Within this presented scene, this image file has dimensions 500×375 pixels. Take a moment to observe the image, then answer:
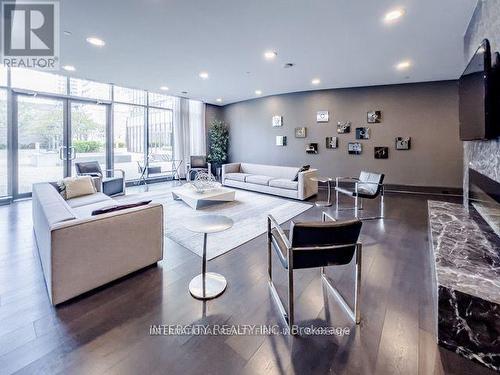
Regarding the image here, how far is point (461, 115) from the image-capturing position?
3.09 metres

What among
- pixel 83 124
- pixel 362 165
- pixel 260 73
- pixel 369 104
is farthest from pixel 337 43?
pixel 83 124

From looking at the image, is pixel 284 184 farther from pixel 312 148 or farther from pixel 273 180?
pixel 312 148

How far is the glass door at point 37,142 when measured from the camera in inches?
213

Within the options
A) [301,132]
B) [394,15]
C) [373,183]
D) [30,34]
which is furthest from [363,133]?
[30,34]

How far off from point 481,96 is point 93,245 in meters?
3.66

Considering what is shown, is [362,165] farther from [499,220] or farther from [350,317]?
[350,317]

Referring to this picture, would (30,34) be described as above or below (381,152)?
above

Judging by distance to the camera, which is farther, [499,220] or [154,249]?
[154,249]

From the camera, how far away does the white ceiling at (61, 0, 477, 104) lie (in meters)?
3.00

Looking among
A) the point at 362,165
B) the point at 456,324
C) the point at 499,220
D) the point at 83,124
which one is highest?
the point at 83,124

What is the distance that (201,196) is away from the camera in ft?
16.1

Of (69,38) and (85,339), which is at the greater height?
(69,38)

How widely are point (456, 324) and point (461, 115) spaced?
8.90 feet

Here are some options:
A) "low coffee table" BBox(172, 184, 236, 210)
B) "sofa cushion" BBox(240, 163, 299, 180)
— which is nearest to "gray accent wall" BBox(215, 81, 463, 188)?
"sofa cushion" BBox(240, 163, 299, 180)
